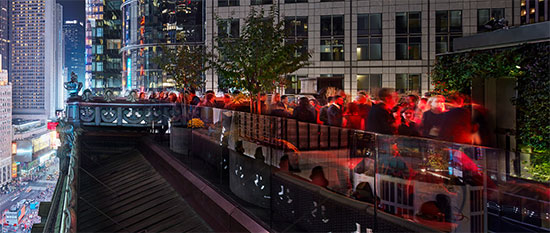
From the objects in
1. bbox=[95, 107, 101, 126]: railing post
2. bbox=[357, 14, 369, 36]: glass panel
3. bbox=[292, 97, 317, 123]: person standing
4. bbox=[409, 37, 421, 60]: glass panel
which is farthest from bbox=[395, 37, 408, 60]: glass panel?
bbox=[292, 97, 317, 123]: person standing

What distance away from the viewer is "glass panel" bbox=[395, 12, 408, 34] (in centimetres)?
3966

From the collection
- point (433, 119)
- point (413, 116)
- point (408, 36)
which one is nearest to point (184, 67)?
point (408, 36)

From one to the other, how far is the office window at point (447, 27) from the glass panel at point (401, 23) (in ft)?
9.24

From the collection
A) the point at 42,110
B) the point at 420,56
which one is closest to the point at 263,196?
the point at 42,110

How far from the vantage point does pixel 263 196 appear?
19.9ft

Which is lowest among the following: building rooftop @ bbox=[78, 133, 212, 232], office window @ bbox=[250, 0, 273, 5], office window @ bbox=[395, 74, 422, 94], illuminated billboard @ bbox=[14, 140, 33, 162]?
illuminated billboard @ bbox=[14, 140, 33, 162]

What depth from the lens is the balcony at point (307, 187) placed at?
3.55 metres

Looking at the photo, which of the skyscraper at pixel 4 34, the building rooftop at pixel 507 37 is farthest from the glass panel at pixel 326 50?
the building rooftop at pixel 507 37

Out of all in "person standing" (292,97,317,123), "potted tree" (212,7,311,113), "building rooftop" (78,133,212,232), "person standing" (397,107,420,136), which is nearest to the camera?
"building rooftop" (78,133,212,232)

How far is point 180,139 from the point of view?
11320 millimetres

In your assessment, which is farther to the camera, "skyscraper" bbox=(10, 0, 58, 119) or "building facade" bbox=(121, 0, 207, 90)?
"building facade" bbox=(121, 0, 207, 90)

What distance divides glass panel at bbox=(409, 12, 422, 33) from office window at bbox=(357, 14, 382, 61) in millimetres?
2859

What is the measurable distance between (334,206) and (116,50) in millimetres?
105821

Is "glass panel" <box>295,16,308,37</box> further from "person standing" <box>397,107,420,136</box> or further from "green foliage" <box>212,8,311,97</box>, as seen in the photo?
"person standing" <box>397,107,420,136</box>
